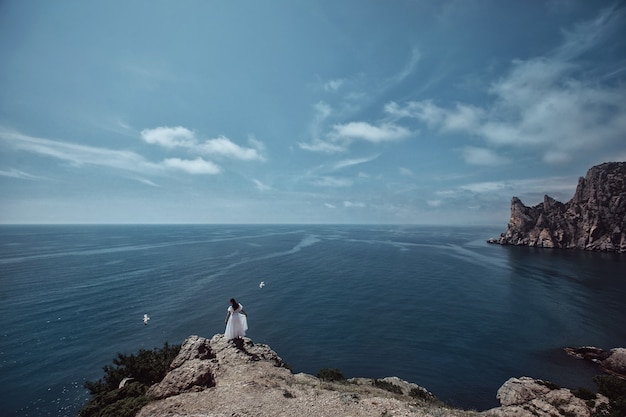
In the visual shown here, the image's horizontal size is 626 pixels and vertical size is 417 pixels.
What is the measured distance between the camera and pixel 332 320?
Result: 2010 inches

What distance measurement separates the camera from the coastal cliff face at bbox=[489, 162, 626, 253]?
5536 inches

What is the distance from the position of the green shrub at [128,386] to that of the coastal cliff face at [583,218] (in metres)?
200

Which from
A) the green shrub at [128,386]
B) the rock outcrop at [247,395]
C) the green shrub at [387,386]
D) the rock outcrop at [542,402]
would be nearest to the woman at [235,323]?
the rock outcrop at [247,395]

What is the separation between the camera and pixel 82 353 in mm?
38250

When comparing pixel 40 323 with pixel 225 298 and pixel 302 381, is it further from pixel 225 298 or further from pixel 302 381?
pixel 302 381

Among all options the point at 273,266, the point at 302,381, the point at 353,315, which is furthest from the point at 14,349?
the point at 273,266

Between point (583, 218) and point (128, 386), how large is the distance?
692ft

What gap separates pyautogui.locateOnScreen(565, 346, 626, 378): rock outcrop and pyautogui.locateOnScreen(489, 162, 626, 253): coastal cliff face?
15000cm

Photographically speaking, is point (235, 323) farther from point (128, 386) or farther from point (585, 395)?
point (585, 395)

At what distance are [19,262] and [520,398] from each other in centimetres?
14659

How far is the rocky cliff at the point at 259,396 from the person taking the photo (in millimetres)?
14273

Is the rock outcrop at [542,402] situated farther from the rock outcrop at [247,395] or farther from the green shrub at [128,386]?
the green shrub at [128,386]

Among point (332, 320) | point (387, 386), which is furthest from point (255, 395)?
point (332, 320)

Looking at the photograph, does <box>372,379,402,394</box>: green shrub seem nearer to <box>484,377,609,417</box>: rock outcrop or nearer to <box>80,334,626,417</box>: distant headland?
<box>80,334,626,417</box>: distant headland
